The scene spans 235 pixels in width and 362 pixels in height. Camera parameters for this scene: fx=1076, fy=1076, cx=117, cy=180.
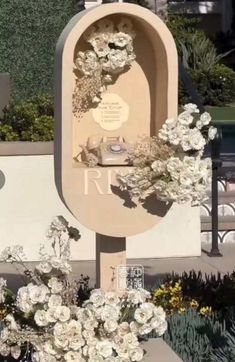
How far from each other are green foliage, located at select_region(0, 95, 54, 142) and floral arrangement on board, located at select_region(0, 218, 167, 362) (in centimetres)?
482

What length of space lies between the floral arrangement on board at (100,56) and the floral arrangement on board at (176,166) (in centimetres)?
48

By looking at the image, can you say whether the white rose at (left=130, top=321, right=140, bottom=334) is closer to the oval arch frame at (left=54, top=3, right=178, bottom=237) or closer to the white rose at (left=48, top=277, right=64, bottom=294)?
the white rose at (left=48, top=277, right=64, bottom=294)

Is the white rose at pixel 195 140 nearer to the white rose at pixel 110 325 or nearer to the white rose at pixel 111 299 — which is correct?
the white rose at pixel 111 299

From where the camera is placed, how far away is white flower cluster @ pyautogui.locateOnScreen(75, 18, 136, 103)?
19.3ft

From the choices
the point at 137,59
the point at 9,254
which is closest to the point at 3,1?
the point at 137,59

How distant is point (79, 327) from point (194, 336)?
1.32m

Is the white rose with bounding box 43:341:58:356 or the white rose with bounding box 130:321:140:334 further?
the white rose with bounding box 130:321:140:334

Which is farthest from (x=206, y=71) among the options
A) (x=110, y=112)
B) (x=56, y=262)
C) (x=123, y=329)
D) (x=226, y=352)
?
(x=123, y=329)

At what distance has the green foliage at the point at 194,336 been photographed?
18.2 ft

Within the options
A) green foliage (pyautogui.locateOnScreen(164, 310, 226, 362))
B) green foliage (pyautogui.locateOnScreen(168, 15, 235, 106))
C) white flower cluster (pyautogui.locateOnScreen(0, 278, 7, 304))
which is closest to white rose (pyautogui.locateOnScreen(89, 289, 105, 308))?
white flower cluster (pyautogui.locateOnScreen(0, 278, 7, 304))

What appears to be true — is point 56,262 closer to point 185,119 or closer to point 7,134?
point 185,119

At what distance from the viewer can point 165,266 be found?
9430 millimetres

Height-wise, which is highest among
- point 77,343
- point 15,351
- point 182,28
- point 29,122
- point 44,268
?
point 182,28

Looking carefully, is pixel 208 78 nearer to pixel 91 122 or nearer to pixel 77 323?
pixel 91 122
